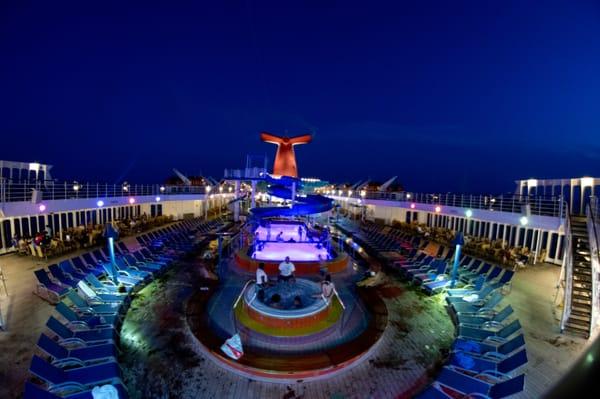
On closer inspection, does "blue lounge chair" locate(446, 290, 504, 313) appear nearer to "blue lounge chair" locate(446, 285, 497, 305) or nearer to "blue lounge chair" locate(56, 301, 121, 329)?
"blue lounge chair" locate(446, 285, 497, 305)

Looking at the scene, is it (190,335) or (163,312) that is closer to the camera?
(190,335)

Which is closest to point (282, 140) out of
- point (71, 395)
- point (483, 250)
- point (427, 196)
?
point (427, 196)

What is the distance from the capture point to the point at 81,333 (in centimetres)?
594

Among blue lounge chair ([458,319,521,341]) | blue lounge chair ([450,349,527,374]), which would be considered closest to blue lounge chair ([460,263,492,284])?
blue lounge chair ([458,319,521,341])

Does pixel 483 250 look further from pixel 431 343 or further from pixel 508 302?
pixel 431 343

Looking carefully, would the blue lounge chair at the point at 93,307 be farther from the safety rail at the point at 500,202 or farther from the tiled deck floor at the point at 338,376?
the safety rail at the point at 500,202

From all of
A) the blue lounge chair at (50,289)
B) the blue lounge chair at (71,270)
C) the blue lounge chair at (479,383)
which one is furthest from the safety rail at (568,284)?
the blue lounge chair at (71,270)

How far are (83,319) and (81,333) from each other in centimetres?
85

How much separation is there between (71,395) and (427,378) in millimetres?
5809

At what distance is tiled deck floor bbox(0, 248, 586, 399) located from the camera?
17.1 ft

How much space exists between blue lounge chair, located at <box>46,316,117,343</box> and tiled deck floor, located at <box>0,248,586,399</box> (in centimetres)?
68

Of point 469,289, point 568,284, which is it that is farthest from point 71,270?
point 568,284

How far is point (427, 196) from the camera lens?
68.7ft

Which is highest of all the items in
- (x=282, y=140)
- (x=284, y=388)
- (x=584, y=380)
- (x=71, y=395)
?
(x=282, y=140)
